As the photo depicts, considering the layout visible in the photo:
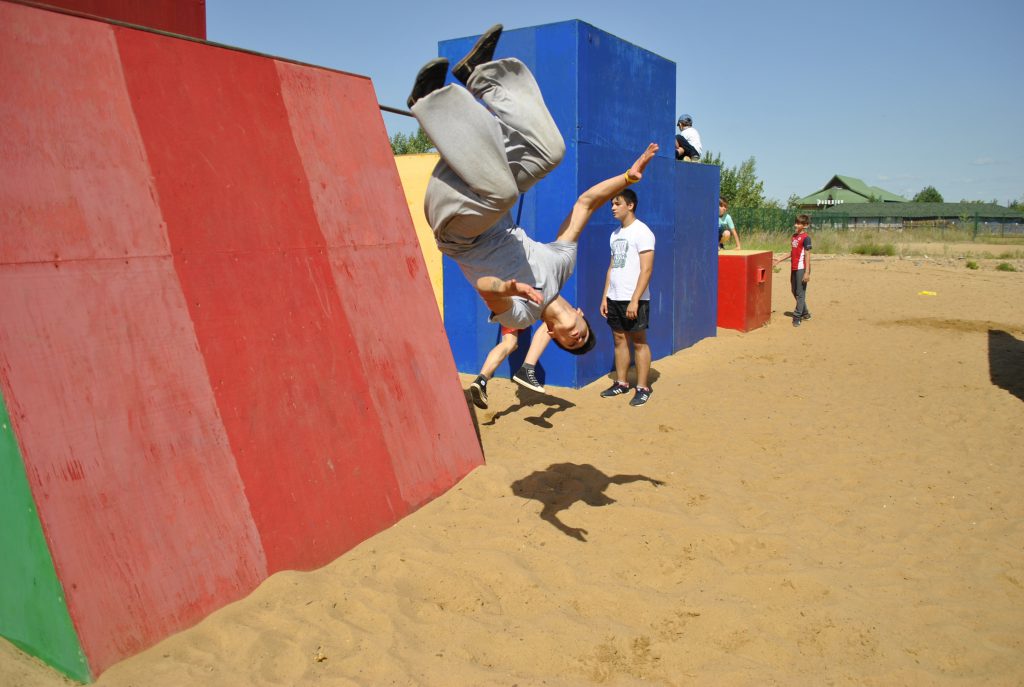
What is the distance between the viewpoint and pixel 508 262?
5020mm

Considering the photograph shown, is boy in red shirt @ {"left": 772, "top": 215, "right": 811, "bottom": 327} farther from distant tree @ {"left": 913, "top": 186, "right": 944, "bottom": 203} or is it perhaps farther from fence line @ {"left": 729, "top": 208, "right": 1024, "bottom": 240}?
distant tree @ {"left": 913, "top": 186, "right": 944, "bottom": 203}

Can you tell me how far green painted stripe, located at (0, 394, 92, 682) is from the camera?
3.35m

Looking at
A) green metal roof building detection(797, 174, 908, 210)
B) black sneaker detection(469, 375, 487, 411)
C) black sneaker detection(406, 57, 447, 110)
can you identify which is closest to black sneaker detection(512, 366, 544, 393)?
black sneaker detection(469, 375, 487, 411)

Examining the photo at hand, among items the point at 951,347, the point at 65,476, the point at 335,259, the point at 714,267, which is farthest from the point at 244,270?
the point at 951,347

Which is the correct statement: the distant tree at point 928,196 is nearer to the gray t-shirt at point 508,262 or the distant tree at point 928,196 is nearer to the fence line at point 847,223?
the fence line at point 847,223

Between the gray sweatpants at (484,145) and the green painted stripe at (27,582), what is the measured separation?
2387mm

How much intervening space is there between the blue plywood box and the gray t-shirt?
128 inches

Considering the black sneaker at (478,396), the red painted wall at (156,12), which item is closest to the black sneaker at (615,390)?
the black sneaker at (478,396)

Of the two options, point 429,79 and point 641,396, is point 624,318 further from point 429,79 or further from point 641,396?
point 429,79

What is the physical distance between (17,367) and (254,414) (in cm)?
115

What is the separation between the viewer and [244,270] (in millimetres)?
4527

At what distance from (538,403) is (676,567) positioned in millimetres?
3571

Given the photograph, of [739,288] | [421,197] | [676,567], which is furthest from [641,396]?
[739,288]

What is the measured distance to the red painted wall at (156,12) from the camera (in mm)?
6691
